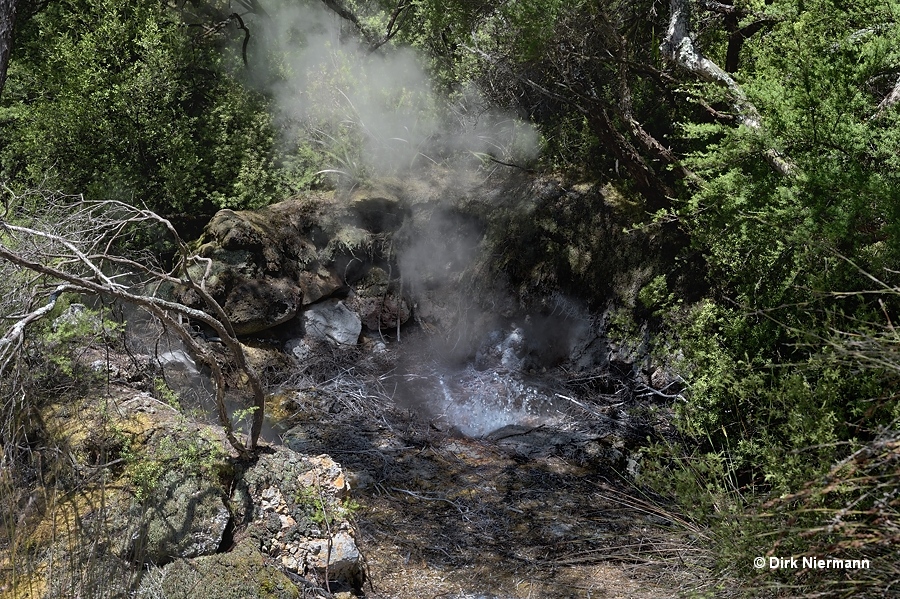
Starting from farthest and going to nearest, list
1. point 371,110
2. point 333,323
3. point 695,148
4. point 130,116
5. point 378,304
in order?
point 371,110 → point 130,116 → point 378,304 → point 333,323 → point 695,148

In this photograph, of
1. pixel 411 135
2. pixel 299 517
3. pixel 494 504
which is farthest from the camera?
pixel 411 135

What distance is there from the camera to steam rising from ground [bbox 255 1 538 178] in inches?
400

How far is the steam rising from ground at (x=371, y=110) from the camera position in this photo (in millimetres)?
10164

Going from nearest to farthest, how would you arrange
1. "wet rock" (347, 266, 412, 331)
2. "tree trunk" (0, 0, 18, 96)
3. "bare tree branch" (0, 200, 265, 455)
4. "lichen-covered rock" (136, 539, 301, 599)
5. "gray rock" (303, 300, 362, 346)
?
"bare tree branch" (0, 200, 265, 455) < "lichen-covered rock" (136, 539, 301, 599) < "tree trunk" (0, 0, 18, 96) < "gray rock" (303, 300, 362, 346) < "wet rock" (347, 266, 412, 331)

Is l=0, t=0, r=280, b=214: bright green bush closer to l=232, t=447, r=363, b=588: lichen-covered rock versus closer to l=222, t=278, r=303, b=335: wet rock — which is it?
l=222, t=278, r=303, b=335: wet rock

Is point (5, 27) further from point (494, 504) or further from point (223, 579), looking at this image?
point (494, 504)

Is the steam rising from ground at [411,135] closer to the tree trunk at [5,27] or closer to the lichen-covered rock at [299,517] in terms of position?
the lichen-covered rock at [299,517]

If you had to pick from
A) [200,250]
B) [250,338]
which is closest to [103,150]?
[200,250]

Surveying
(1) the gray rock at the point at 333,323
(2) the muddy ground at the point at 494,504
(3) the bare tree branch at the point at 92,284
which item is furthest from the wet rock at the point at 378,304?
(3) the bare tree branch at the point at 92,284

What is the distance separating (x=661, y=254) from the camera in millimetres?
8062

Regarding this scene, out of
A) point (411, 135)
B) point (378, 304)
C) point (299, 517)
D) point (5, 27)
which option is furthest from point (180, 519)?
point (411, 135)

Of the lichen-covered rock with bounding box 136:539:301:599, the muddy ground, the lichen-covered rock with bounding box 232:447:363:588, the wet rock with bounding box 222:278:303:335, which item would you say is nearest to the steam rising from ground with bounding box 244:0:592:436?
the muddy ground

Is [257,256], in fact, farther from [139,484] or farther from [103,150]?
[139,484]

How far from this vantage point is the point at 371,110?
10.6 metres
